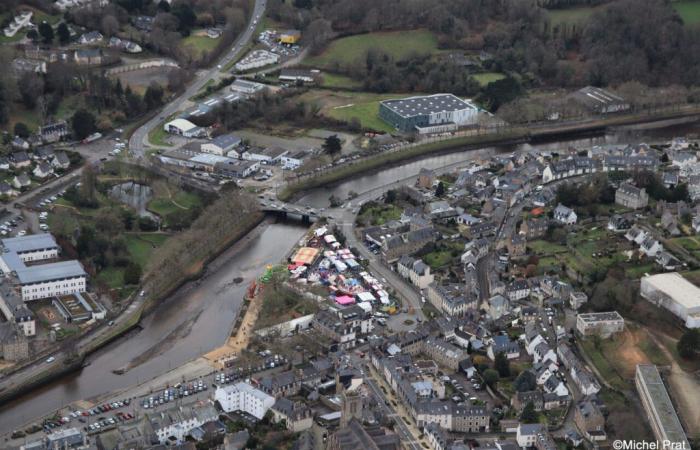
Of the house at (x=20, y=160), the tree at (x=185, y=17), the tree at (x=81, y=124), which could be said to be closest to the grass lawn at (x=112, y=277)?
the house at (x=20, y=160)

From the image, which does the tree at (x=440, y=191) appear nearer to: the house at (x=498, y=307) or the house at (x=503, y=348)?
the house at (x=498, y=307)

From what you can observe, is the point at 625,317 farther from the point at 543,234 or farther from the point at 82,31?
the point at 82,31

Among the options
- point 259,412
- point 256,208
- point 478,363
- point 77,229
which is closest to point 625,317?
point 478,363

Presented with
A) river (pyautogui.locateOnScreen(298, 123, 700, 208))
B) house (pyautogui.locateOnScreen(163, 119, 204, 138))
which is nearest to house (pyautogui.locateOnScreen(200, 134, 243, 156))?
house (pyautogui.locateOnScreen(163, 119, 204, 138))

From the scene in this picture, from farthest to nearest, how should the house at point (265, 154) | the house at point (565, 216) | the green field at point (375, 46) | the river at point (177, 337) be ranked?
the green field at point (375, 46)
the house at point (265, 154)
the house at point (565, 216)
the river at point (177, 337)

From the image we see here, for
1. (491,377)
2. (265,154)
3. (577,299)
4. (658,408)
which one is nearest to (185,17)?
(265,154)

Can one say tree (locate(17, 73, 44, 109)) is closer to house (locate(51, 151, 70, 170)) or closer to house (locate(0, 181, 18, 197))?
house (locate(51, 151, 70, 170))

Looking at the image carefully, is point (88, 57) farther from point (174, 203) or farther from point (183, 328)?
point (183, 328)
